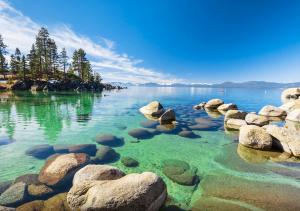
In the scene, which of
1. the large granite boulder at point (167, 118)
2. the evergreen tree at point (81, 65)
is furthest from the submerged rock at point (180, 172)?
the evergreen tree at point (81, 65)

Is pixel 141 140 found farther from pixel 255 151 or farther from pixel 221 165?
pixel 255 151

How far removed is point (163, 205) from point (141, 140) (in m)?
7.92

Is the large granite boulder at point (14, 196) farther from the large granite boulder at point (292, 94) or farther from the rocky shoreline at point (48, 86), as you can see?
the rocky shoreline at point (48, 86)

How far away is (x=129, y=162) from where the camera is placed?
9.71 meters

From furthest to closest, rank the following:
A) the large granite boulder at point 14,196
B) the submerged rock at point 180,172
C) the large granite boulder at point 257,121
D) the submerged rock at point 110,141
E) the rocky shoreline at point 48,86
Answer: the rocky shoreline at point 48,86, the large granite boulder at point 257,121, the submerged rock at point 110,141, the submerged rock at point 180,172, the large granite boulder at point 14,196

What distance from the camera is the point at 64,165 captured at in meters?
→ 7.97

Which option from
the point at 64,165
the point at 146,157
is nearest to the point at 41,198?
the point at 64,165

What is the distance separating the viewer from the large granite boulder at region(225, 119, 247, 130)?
18.2m

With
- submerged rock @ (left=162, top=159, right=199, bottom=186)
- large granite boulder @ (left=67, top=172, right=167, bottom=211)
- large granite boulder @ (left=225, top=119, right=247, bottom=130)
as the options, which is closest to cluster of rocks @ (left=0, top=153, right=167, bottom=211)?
large granite boulder @ (left=67, top=172, right=167, bottom=211)

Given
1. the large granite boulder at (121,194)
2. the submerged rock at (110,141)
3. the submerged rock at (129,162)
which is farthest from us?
the submerged rock at (110,141)

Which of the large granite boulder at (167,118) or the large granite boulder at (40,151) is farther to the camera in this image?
the large granite boulder at (167,118)

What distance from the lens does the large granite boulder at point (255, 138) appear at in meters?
11.5

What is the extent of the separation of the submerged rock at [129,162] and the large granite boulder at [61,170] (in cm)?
215

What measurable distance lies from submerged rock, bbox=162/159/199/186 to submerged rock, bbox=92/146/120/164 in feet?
10.1
